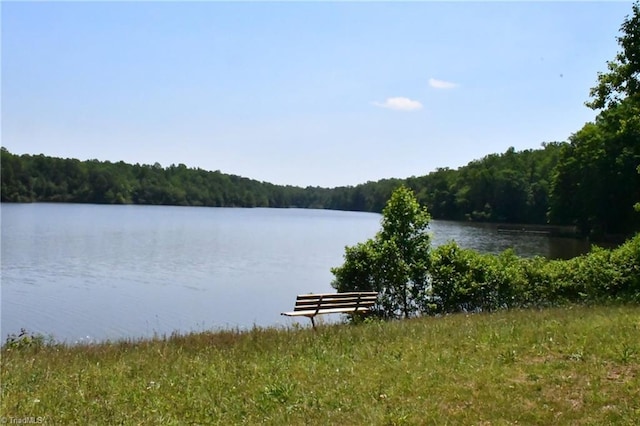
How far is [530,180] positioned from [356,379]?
11999 centimetres

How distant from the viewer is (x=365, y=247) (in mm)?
18453

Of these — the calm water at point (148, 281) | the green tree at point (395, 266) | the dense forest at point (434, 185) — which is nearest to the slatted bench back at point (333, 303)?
the green tree at point (395, 266)

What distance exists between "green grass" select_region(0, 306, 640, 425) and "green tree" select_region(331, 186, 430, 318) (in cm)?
680

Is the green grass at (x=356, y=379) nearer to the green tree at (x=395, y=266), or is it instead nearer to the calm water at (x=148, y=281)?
the green tree at (x=395, y=266)

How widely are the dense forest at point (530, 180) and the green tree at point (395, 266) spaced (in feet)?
19.1

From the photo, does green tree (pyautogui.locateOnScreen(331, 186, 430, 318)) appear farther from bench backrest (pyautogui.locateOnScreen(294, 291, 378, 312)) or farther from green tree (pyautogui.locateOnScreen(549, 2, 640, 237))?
green tree (pyautogui.locateOnScreen(549, 2, 640, 237))

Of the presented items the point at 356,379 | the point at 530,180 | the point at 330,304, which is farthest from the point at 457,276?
the point at 530,180

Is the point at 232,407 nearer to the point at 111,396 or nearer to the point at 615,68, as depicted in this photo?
the point at 111,396

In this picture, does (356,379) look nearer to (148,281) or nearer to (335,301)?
(335,301)

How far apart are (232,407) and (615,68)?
18501 mm

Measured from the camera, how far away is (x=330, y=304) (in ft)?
48.4

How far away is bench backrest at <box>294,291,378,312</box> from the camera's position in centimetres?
1427

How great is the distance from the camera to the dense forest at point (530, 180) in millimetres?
21031

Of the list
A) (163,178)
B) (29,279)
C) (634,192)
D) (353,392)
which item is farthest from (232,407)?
(163,178)
